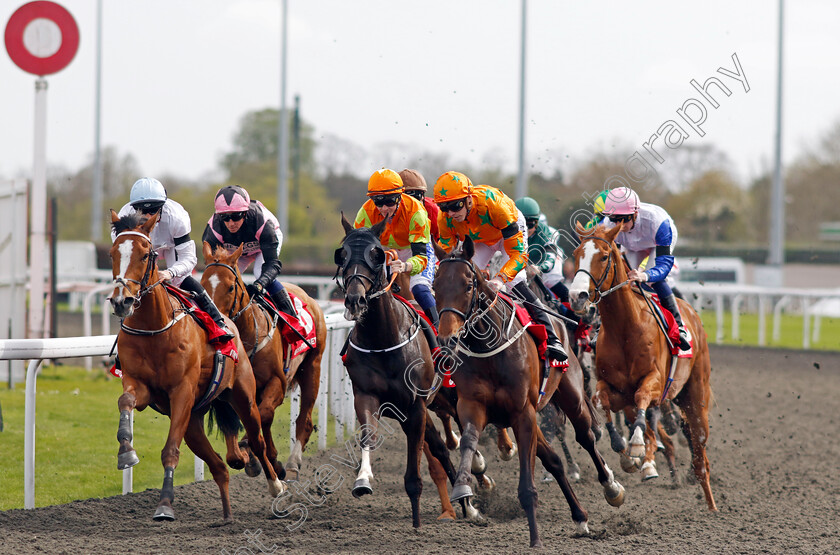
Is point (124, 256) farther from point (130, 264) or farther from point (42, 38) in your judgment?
point (42, 38)

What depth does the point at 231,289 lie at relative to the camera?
5379mm

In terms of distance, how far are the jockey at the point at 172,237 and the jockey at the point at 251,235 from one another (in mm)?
414

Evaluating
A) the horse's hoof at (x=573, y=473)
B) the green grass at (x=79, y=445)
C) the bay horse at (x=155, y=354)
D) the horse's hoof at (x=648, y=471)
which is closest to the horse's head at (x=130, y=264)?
the bay horse at (x=155, y=354)

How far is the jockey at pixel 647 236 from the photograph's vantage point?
5844mm

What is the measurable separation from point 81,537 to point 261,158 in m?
40.6

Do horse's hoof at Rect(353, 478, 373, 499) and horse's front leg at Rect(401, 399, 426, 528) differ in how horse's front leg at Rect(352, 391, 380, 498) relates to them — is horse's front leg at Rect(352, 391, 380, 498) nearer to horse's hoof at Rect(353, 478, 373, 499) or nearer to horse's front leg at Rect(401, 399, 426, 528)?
A: horse's hoof at Rect(353, 478, 373, 499)

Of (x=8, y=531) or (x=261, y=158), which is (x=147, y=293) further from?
(x=261, y=158)

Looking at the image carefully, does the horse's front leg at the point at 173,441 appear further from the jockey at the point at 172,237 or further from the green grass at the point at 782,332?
the green grass at the point at 782,332

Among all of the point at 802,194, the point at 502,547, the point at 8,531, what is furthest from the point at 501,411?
the point at 802,194

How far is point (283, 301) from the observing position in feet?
19.4

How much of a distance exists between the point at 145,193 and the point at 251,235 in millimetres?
1012

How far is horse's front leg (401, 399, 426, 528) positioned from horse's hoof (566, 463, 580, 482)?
71.8 inches

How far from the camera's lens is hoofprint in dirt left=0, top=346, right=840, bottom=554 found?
4.45 metres

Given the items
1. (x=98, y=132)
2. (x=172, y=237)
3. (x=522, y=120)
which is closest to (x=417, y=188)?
(x=172, y=237)
